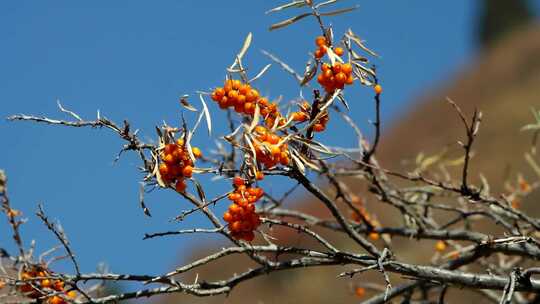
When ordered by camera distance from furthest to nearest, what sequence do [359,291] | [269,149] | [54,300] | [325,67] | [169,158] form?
[359,291]
[54,300]
[325,67]
[169,158]
[269,149]

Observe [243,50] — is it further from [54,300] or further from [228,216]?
[54,300]

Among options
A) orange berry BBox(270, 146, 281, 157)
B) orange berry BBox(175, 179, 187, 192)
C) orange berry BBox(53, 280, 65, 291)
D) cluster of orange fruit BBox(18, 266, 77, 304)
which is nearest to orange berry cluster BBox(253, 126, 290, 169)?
orange berry BBox(270, 146, 281, 157)

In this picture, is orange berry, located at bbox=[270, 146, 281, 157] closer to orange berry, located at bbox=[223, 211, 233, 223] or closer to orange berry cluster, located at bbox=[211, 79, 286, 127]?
orange berry cluster, located at bbox=[211, 79, 286, 127]

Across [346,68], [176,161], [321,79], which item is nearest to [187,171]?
[176,161]

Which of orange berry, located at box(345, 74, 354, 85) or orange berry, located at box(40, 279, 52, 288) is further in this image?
orange berry, located at box(40, 279, 52, 288)

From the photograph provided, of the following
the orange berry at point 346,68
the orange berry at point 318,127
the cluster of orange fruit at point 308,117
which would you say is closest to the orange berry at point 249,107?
the cluster of orange fruit at point 308,117

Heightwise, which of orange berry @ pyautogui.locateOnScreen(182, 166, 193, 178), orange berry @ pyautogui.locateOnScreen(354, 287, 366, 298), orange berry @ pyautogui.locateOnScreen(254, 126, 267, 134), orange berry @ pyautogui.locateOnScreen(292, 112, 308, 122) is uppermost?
orange berry @ pyautogui.locateOnScreen(354, 287, 366, 298)

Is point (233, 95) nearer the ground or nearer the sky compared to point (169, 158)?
nearer the sky

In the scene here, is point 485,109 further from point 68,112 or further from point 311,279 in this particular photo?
point 68,112
